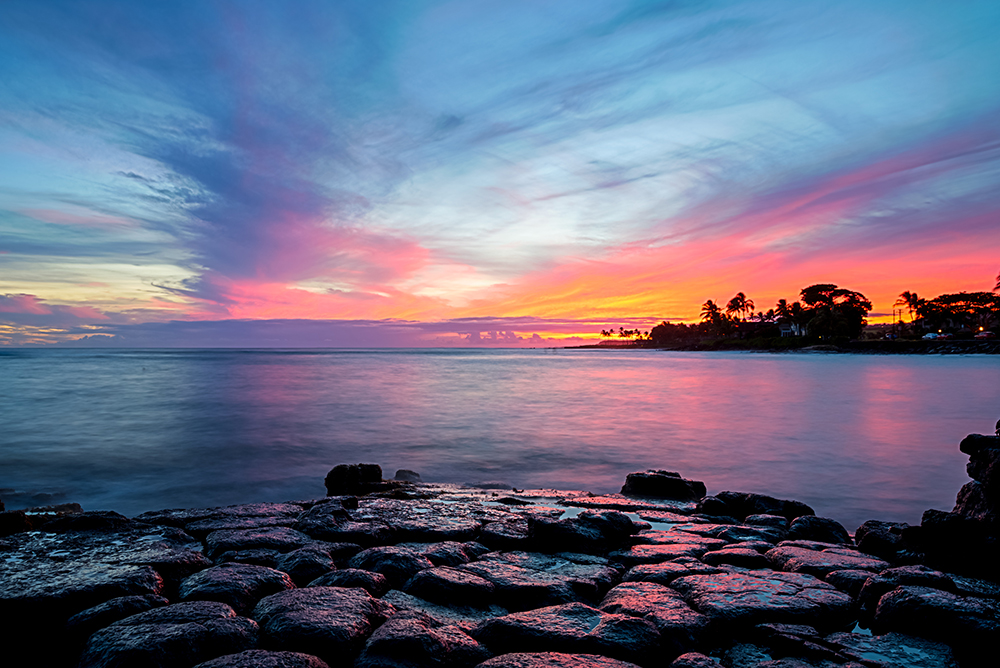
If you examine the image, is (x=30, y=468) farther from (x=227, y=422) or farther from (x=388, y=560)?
(x=388, y=560)

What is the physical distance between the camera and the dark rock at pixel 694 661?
277cm

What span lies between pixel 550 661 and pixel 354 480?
6058 mm

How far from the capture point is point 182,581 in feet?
12.3

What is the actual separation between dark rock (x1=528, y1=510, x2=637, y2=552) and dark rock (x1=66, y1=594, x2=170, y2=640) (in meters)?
2.86

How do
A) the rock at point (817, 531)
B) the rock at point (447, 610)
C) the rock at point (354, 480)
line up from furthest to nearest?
1. the rock at point (354, 480)
2. the rock at point (817, 531)
3. the rock at point (447, 610)

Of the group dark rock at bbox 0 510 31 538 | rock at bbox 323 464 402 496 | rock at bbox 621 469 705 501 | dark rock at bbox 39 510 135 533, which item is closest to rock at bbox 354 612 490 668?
dark rock at bbox 39 510 135 533

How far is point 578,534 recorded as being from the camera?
4.64m

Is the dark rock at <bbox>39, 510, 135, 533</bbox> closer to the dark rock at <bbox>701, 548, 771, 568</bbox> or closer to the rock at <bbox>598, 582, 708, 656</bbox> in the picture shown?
the rock at <bbox>598, 582, 708, 656</bbox>

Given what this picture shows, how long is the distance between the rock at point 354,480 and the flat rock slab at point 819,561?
535 cm

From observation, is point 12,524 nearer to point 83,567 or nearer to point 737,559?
point 83,567

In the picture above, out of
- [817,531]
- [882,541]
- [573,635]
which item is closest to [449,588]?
[573,635]

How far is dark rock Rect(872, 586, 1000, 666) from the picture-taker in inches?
115

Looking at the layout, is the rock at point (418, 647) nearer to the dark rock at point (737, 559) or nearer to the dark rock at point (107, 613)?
the dark rock at point (107, 613)

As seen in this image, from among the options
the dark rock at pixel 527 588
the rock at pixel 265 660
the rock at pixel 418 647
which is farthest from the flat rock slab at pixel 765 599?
the rock at pixel 265 660
